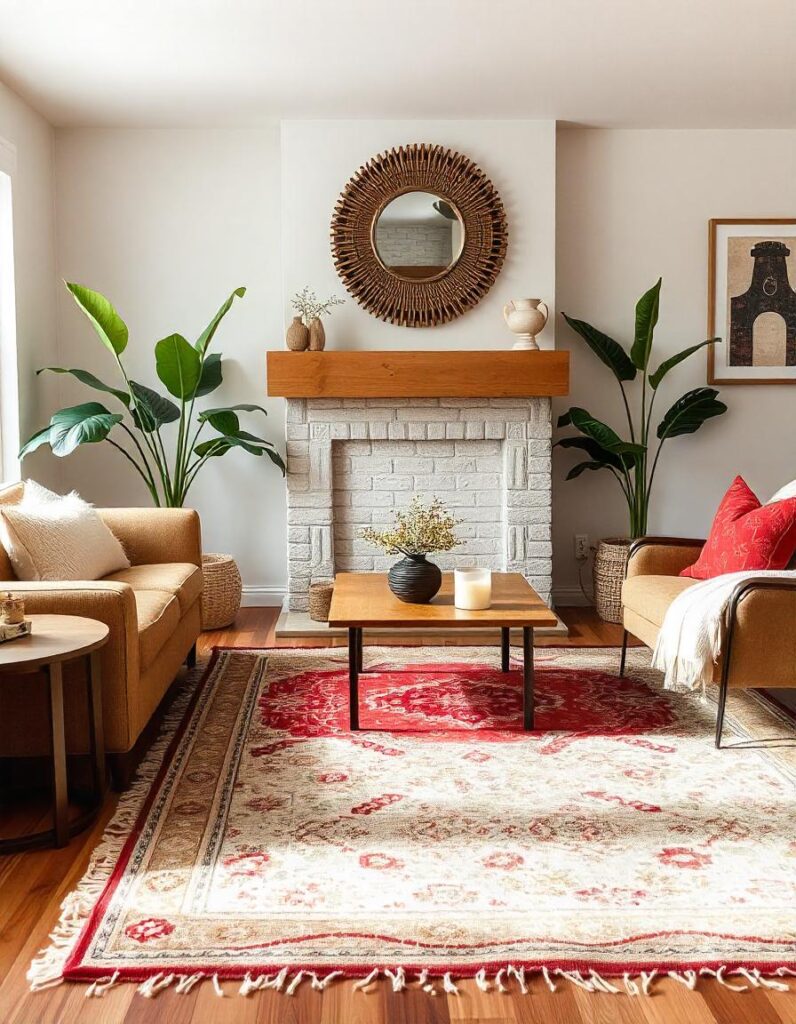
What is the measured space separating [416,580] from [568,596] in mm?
2204

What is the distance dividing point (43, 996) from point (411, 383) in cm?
350

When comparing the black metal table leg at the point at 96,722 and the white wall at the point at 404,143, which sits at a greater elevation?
the white wall at the point at 404,143

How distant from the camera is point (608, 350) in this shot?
16.9 ft

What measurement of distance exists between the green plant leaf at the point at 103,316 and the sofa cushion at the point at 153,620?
1688mm

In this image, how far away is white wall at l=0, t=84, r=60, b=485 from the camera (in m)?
4.68

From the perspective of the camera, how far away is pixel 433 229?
5137 millimetres

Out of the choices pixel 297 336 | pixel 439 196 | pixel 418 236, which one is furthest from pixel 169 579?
pixel 439 196

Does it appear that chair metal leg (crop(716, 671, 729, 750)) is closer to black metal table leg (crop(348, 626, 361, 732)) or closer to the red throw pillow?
the red throw pillow

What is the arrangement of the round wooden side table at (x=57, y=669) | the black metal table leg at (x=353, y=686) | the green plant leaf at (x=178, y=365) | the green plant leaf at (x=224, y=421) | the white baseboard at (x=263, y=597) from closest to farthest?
the round wooden side table at (x=57, y=669)
the black metal table leg at (x=353, y=686)
the green plant leaf at (x=178, y=365)
the green plant leaf at (x=224, y=421)
the white baseboard at (x=263, y=597)

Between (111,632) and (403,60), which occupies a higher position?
(403,60)

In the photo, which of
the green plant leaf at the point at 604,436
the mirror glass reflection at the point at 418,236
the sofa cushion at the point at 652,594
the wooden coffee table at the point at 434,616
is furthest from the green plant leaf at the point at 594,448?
the wooden coffee table at the point at 434,616

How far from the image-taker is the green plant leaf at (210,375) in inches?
199

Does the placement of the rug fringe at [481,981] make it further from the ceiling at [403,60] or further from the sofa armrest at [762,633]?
the ceiling at [403,60]

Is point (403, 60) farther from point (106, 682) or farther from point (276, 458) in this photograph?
point (106, 682)
